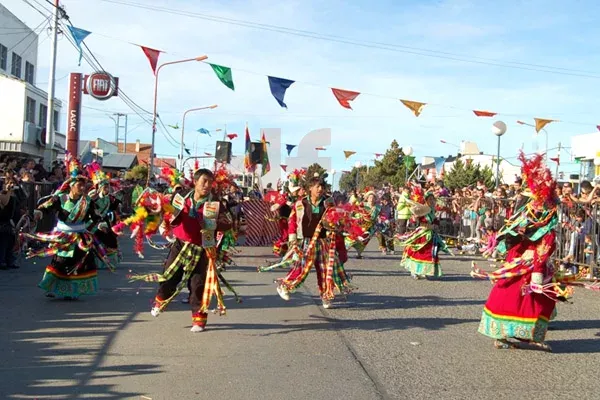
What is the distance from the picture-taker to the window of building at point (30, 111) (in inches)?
1246

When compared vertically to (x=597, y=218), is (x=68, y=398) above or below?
below

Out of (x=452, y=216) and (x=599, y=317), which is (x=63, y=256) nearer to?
(x=599, y=317)

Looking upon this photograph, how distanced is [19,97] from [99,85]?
4.02 metres

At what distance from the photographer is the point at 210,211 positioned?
749 cm

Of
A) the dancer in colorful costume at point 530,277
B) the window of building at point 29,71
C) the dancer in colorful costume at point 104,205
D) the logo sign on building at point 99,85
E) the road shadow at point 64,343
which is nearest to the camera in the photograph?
the road shadow at point 64,343

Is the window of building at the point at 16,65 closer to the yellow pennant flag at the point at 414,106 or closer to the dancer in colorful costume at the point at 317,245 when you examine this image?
the yellow pennant flag at the point at 414,106

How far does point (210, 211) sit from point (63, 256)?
2548mm

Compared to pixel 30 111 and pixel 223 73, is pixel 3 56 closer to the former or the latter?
pixel 30 111

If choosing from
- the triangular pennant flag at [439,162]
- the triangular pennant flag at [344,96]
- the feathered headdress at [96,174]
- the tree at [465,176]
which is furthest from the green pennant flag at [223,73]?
the tree at [465,176]

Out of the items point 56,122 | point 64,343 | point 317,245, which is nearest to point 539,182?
point 317,245

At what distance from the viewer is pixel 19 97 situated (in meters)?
30.8

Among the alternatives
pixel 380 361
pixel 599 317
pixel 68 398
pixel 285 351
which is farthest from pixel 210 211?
pixel 599 317

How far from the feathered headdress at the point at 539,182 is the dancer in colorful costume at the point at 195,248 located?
128 inches

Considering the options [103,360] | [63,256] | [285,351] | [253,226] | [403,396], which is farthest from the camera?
[253,226]
